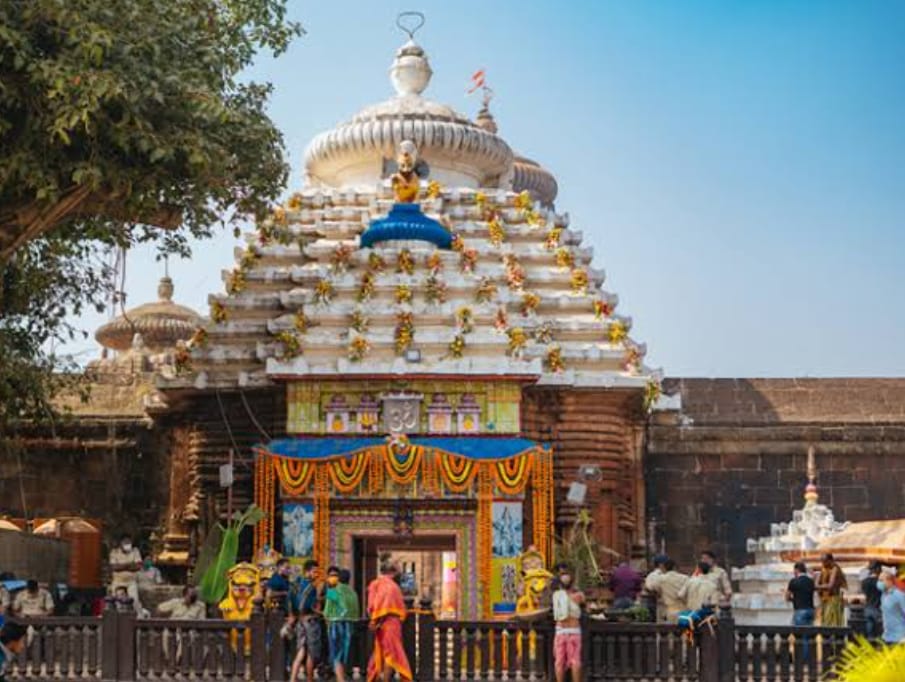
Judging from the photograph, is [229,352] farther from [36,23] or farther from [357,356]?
[36,23]

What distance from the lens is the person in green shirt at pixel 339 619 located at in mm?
16953

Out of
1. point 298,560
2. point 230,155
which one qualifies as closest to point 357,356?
point 298,560

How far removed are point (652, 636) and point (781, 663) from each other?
1.35 metres

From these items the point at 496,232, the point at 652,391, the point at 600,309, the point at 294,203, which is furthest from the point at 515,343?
the point at 294,203

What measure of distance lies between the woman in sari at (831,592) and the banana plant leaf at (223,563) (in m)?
7.84

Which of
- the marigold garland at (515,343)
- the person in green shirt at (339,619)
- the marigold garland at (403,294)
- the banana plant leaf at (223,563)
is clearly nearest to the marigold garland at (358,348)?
the marigold garland at (403,294)

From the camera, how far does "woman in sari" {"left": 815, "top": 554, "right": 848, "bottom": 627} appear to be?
1888 centimetres

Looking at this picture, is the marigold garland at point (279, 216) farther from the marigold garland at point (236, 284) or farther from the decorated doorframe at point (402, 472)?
the decorated doorframe at point (402, 472)

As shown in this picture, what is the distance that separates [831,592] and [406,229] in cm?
891

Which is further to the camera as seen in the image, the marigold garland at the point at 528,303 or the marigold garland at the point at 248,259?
the marigold garland at the point at 248,259

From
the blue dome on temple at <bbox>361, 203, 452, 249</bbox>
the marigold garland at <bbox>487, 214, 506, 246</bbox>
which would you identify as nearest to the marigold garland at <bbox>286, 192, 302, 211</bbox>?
the blue dome on temple at <bbox>361, 203, 452, 249</bbox>

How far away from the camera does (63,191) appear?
18.4 m

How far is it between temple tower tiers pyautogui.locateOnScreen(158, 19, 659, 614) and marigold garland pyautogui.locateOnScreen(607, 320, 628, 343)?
2cm

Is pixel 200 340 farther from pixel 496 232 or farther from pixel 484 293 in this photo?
pixel 496 232
